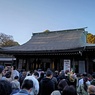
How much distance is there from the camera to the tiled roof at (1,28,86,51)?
17.4 metres

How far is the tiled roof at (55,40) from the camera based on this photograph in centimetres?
1741

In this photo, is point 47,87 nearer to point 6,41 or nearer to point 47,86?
point 47,86

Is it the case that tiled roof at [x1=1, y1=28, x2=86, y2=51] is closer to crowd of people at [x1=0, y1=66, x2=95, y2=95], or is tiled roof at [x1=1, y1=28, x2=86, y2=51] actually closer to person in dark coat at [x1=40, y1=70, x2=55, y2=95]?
crowd of people at [x1=0, y1=66, x2=95, y2=95]

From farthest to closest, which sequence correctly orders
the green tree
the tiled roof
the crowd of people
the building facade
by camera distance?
the green tree, the tiled roof, the building facade, the crowd of people

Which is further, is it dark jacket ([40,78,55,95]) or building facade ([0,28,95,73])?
building facade ([0,28,95,73])

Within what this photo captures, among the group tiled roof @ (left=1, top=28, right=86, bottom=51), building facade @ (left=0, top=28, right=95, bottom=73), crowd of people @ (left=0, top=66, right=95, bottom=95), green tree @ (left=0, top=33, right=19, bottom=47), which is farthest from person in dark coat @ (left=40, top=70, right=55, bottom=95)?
green tree @ (left=0, top=33, right=19, bottom=47)

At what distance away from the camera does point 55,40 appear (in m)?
19.5

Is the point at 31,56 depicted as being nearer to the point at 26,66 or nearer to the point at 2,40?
the point at 26,66

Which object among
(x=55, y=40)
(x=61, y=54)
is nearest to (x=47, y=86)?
(x=61, y=54)

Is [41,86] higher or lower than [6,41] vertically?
lower

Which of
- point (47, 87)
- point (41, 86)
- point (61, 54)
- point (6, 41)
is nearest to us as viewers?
point (47, 87)

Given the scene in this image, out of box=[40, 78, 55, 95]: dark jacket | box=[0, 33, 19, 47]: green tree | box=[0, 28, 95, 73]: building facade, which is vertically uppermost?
A: box=[0, 33, 19, 47]: green tree

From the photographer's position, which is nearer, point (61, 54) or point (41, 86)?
point (41, 86)

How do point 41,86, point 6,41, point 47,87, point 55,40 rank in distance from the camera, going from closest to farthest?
point 47,87, point 41,86, point 55,40, point 6,41
